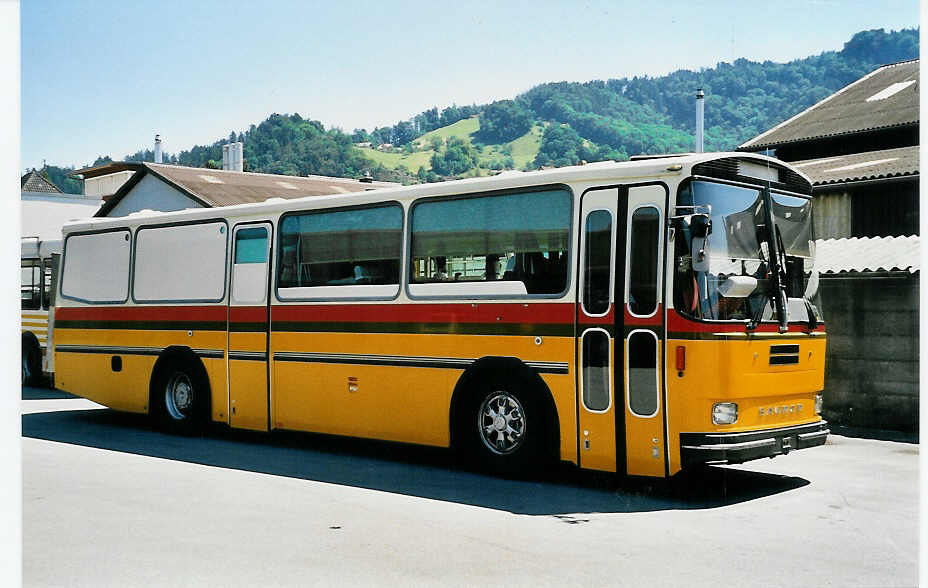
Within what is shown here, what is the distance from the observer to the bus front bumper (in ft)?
29.1

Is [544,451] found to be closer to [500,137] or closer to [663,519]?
[663,519]

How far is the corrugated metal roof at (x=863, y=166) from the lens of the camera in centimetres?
2173

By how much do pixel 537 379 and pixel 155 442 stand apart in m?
5.62

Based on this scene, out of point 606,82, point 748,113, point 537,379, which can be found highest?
point 606,82

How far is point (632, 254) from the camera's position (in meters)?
9.45

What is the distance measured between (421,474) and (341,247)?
2872 millimetres

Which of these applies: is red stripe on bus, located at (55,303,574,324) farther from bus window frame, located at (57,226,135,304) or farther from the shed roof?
the shed roof

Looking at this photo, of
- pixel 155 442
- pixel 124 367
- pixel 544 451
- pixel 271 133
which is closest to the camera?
pixel 544 451

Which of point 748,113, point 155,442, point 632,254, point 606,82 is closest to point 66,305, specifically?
point 155,442

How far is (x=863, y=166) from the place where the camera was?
23.1 meters

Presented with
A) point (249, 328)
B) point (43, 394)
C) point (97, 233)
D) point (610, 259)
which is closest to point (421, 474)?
point (610, 259)

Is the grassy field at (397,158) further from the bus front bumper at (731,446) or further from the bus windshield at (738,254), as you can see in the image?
the bus front bumper at (731,446)

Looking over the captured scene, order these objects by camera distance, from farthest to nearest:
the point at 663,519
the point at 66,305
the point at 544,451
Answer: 1. the point at 66,305
2. the point at 544,451
3. the point at 663,519

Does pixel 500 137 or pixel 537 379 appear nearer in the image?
pixel 537 379
